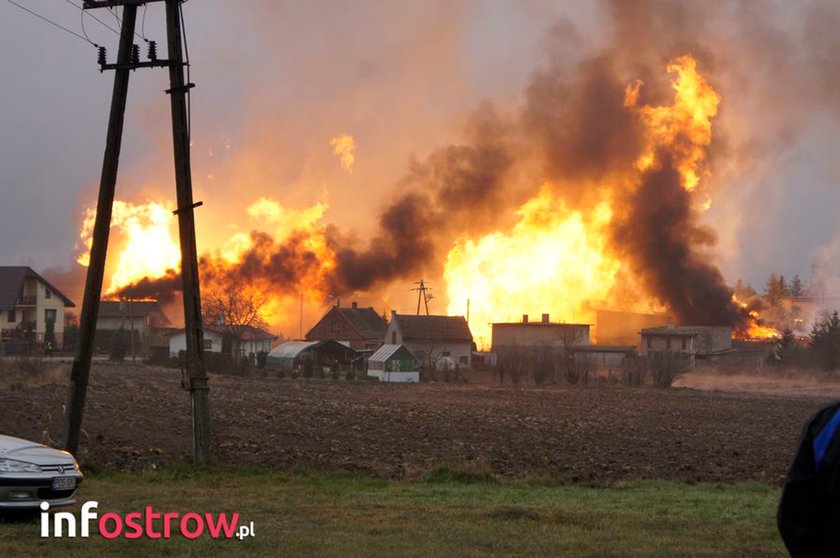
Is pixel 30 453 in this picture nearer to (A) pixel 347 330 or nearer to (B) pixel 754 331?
(A) pixel 347 330

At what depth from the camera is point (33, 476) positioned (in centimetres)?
1202

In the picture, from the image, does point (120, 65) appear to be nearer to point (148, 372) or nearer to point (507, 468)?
point (507, 468)

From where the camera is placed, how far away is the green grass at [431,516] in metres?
10.9

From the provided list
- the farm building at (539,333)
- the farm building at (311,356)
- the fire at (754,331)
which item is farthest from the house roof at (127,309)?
the fire at (754,331)

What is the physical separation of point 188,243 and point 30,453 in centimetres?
932

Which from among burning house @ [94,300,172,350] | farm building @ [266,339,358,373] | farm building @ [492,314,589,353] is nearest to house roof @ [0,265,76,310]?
burning house @ [94,300,172,350]

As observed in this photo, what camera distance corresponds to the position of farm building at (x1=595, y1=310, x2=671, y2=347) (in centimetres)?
10525

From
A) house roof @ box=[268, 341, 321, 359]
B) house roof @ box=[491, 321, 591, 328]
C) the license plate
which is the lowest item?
the license plate

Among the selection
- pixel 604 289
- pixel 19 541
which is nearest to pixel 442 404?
pixel 19 541

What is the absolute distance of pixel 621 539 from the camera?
1170 centimetres

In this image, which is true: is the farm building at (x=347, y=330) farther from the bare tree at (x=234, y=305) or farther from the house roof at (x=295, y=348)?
the house roof at (x=295, y=348)

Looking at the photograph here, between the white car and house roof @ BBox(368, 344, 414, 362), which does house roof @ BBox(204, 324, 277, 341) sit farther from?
the white car

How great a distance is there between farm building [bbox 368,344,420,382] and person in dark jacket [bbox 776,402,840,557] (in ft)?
228

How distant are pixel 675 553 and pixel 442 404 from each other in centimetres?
3563
